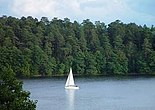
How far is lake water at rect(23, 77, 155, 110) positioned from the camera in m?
62.8

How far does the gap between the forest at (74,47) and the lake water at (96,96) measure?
75.6 ft

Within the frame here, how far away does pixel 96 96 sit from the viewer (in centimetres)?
7588

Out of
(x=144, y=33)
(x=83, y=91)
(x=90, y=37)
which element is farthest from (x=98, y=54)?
(x=83, y=91)

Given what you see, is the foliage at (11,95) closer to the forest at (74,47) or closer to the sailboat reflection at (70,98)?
the sailboat reflection at (70,98)

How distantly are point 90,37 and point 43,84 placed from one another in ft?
147

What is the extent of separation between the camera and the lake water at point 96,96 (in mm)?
62844

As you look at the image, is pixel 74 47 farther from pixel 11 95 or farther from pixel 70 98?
pixel 11 95

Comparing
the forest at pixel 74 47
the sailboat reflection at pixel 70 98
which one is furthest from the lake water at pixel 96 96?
the forest at pixel 74 47

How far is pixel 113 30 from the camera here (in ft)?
474

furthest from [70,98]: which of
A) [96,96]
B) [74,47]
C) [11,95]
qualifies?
[74,47]

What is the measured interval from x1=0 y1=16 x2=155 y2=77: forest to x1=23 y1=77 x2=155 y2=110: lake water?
23.0 meters

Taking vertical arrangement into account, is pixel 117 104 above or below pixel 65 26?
below

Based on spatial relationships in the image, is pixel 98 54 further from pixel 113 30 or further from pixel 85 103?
pixel 85 103

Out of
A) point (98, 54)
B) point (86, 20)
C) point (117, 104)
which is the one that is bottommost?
point (117, 104)
